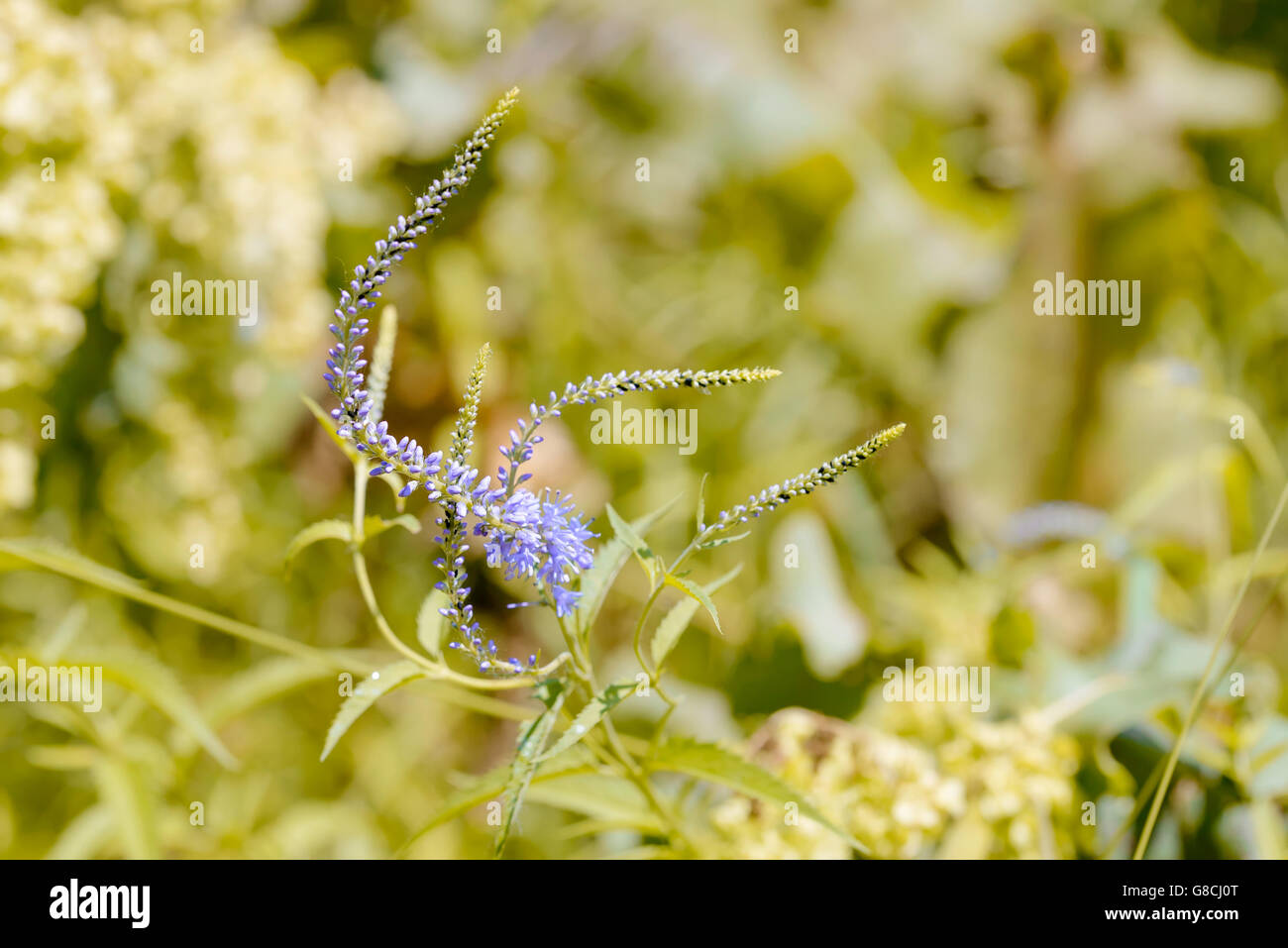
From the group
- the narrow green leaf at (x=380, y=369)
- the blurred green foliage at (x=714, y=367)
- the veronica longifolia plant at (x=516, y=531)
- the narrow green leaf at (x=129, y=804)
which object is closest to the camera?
the veronica longifolia plant at (x=516, y=531)

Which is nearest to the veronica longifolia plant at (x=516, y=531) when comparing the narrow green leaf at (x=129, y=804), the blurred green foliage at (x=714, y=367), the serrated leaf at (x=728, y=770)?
the serrated leaf at (x=728, y=770)

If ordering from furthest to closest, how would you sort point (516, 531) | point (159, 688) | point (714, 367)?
point (714, 367), point (159, 688), point (516, 531)

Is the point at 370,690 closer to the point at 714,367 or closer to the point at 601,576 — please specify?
the point at 601,576

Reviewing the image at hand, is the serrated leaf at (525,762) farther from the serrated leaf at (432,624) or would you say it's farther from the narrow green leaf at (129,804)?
the narrow green leaf at (129,804)

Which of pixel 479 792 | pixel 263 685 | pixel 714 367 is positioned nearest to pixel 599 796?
pixel 479 792

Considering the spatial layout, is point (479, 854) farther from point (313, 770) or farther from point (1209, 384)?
point (1209, 384)
